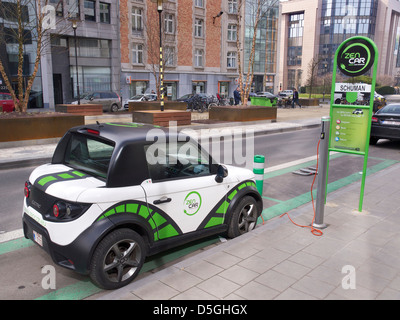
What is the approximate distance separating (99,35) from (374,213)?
34980 mm

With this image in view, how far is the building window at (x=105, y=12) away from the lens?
118 ft

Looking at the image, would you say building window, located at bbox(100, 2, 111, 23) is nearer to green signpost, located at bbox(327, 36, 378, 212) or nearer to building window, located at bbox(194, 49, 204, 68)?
building window, located at bbox(194, 49, 204, 68)

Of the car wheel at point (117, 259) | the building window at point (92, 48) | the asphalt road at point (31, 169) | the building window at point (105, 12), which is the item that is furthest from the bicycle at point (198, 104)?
the car wheel at point (117, 259)

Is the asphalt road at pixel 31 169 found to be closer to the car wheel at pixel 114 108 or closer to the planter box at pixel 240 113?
the planter box at pixel 240 113

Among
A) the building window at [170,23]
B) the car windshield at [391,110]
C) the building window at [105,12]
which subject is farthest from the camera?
the building window at [170,23]

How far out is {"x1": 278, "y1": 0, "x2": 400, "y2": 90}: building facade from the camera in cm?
9012

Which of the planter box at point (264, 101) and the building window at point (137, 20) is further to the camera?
the building window at point (137, 20)

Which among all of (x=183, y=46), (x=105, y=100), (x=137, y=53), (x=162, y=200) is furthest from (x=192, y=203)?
(x=183, y=46)

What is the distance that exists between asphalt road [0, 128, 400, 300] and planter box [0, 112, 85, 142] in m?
2.73

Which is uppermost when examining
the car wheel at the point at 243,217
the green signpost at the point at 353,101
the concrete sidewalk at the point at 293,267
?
the green signpost at the point at 353,101

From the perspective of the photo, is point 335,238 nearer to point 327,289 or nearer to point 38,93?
point 327,289

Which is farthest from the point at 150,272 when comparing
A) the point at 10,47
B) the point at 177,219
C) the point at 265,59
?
the point at 265,59

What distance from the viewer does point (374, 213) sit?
5.96 metres

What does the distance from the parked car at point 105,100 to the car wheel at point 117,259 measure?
80.7ft
